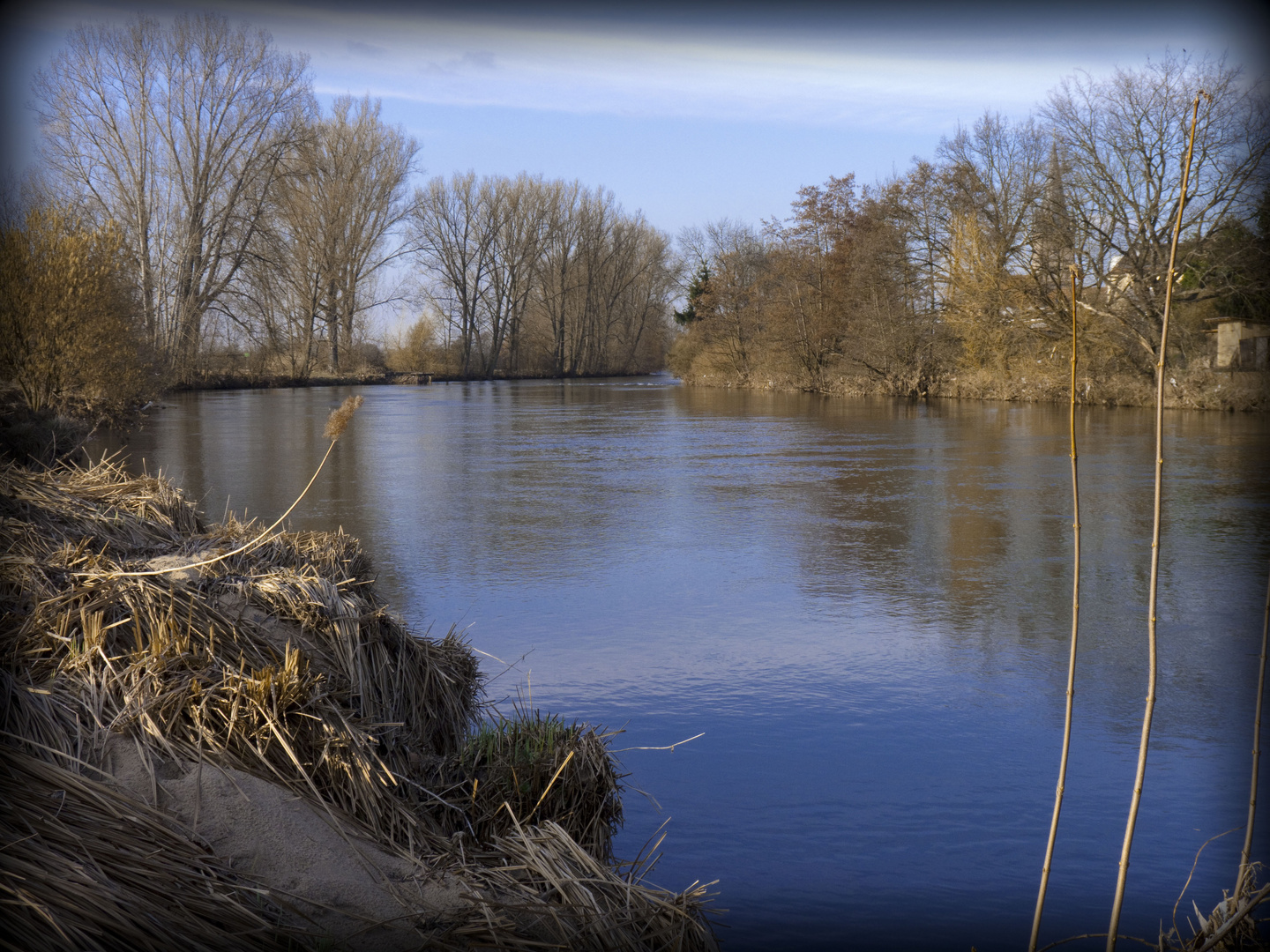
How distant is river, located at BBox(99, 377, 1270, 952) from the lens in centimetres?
317

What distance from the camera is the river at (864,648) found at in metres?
3.17

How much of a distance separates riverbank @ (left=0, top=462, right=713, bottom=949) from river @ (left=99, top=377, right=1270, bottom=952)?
1.89 feet

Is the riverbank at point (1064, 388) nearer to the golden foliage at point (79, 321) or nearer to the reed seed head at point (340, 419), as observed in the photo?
the reed seed head at point (340, 419)

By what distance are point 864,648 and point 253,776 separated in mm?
3881

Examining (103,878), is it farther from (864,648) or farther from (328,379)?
(328,379)

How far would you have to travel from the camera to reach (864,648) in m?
5.64

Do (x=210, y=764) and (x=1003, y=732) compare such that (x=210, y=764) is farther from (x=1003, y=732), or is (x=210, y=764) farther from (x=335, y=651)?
(x=1003, y=732)

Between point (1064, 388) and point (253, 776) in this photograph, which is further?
point (1064, 388)

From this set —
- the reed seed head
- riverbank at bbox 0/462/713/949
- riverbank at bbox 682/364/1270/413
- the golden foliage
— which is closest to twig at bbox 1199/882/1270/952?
riverbank at bbox 0/462/713/949

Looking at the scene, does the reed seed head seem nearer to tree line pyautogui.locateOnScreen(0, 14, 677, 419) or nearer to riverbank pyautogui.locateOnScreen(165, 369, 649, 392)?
tree line pyautogui.locateOnScreen(0, 14, 677, 419)

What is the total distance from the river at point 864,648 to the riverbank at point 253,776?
Answer: 0.58 m

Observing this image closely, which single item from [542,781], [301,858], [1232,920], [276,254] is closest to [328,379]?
[276,254]

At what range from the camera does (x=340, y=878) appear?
89.0 inches

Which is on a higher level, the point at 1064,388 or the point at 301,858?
the point at 1064,388
